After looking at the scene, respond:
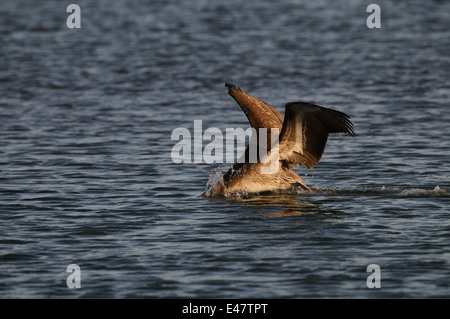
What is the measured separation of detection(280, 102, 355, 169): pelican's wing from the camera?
10.2 meters

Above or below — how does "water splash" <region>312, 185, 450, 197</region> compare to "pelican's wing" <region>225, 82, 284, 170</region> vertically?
below

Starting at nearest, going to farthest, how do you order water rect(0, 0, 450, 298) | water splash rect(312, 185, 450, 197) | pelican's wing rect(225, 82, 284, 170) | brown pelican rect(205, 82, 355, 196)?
1. water rect(0, 0, 450, 298)
2. brown pelican rect(205, 82, 355, 196)
3. water splash rect(312, 185, 450, 197)
4. pelican's wing rect(225, 82, 284, 170)

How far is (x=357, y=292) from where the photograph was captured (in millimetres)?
7715

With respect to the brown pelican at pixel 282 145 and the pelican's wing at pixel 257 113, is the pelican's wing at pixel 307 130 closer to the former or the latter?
the brown pelican at pixel 282 145

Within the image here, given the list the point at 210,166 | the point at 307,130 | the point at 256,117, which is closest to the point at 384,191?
the point at 307,130

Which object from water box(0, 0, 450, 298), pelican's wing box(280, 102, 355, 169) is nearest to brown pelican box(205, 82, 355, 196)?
pelican's wing box(280, 102, 355, 169)

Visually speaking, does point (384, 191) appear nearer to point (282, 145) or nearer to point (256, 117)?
point (282, 145)

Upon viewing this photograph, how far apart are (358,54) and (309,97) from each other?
545 cm

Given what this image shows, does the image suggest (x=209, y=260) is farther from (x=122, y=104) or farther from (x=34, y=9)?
(x=34, y=9)

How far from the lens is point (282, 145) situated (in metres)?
10.9

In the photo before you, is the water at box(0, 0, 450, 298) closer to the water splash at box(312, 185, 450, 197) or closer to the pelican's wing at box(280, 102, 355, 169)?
the water splash at box(312, 185, 450, 197)

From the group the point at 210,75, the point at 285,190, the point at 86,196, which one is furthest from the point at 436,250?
the point at 210,75

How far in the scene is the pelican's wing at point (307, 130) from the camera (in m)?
10.2

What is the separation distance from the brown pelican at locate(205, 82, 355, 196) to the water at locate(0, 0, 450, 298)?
25 centimetres
